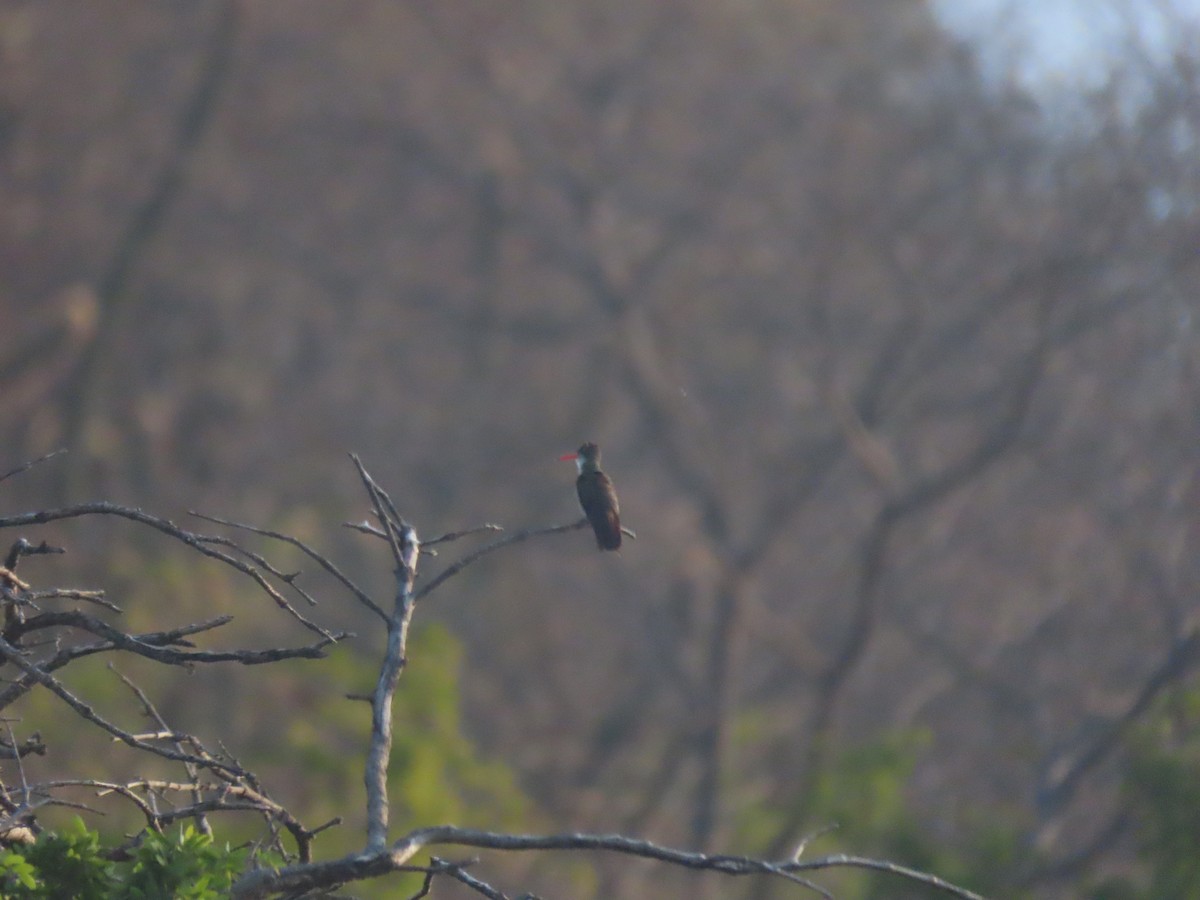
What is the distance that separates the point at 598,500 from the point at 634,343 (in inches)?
542

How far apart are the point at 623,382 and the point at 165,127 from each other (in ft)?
21.0

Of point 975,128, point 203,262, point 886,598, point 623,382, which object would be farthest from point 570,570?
point 975,128

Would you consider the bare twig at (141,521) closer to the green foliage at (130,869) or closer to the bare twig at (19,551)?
the bare twig at (19,551)

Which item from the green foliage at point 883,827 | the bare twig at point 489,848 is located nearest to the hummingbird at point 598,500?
the green foliage at point 883,827

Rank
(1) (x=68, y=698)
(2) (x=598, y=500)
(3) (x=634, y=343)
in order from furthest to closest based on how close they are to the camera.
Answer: (3) (x=634, y=343) < (2) (x=598, y=500) < (1) (x=68, y=698)

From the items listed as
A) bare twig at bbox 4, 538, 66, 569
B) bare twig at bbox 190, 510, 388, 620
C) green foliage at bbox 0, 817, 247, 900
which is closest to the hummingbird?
bare twig at bbox 190, 510, 388, 620

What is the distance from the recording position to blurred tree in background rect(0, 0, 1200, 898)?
1772 cm

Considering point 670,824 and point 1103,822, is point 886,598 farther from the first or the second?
point 1103,822

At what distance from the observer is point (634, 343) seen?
21047mm

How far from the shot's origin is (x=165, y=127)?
887 inches

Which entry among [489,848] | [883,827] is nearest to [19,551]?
[489,848]

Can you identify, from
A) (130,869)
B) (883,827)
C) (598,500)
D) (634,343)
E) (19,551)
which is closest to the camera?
(130,869)

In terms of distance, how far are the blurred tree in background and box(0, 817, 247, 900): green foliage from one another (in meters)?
12.1

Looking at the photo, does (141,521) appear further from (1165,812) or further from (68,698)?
(1165,812)
